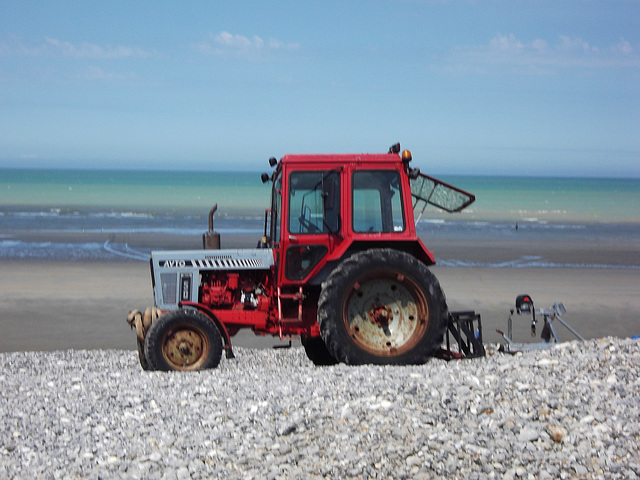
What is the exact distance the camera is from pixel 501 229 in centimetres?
3291

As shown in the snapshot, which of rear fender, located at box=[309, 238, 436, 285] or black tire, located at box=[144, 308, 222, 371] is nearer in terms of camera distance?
black tire, located at box=[144, 308, 222, 371]

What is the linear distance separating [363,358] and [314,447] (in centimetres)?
243

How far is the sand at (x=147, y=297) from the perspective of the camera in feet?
35.4

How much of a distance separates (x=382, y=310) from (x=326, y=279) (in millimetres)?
641

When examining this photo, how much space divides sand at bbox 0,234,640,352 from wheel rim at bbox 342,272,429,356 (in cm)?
297

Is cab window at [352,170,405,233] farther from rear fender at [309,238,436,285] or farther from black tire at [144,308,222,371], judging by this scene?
black tire at [144,308,222,371]

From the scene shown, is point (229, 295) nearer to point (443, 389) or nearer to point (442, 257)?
point (443, 389)

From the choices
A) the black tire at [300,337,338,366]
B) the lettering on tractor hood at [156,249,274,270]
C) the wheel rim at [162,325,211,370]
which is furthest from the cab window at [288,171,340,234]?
the black tire at [300,337,338,366]

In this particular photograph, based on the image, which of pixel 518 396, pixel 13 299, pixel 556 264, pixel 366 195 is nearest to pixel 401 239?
pixel 366 195

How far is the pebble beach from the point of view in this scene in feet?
15.8

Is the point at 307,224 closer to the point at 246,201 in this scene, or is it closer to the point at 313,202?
the point at 313,202

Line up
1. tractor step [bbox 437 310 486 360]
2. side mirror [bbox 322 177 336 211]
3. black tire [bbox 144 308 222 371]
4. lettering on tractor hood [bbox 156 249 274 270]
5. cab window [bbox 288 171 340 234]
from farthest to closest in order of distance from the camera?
lettering on tractor hood [bbox 156 249 274 270]
tractor step [bbox 437 310 486 360]
cab window [bbox 288 171 340 234]
side mirror [bbox 322 177 336 211]
black tire [bbox 144 308 222 371]

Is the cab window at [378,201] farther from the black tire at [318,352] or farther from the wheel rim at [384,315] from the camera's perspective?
the black tire at [318,352]

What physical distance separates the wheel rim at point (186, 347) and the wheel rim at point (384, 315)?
1485 mm
